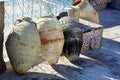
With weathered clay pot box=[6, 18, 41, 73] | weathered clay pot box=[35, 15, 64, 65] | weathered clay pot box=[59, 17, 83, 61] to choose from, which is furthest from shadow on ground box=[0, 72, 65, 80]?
weathered clay pot box=[59, 17, 83, 61]

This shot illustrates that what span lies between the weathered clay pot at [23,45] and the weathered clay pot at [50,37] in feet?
0.75

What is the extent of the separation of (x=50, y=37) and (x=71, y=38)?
1.89 ft

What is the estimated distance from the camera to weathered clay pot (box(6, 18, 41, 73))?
17.0 feet

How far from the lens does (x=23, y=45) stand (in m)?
5.19

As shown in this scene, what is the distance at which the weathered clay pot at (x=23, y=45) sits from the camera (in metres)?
5.19

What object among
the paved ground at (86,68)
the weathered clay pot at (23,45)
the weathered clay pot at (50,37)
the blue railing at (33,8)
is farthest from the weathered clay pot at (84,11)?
the weathered clay pot at (23,45)

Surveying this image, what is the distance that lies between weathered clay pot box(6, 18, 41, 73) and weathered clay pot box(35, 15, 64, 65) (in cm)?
23

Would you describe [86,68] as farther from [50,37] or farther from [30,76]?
[30,76]

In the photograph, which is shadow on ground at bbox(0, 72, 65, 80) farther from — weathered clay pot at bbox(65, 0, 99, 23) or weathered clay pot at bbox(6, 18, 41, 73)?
weathered clay pot at bbox(65, 0, 99, 23)

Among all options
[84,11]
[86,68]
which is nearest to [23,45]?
[86,68]

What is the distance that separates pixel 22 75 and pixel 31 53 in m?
0.47

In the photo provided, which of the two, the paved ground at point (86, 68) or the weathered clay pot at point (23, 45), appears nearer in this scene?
the weathered clay pot at point (23, 45)

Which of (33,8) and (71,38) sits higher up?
(33,8)

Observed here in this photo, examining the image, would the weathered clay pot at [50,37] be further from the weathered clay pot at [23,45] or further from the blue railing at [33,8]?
the blue railing at [33,8]
